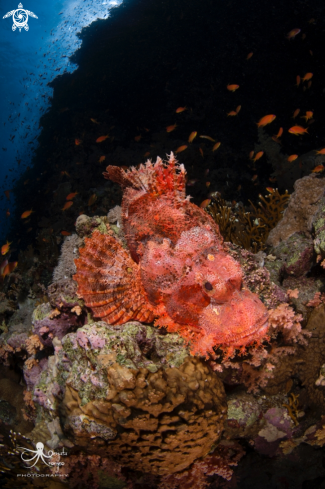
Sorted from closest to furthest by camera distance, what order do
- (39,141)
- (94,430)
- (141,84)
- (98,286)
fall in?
(94,430), (98,286), (141,84), (39,141)

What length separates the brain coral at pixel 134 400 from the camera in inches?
90.2

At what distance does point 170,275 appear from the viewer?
264 cm

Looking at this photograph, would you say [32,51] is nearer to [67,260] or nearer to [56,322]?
[67,260]

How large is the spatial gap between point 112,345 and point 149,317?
613 millimetres

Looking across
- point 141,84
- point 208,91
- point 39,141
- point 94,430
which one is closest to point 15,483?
point 94,430

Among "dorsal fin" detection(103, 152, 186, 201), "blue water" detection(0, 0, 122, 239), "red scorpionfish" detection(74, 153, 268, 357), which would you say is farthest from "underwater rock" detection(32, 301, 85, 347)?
"blue water" detection(0, 0, 122, 239)

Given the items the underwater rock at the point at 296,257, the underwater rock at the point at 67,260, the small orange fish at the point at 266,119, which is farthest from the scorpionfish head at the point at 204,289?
the small orange fish at the point at 266,119

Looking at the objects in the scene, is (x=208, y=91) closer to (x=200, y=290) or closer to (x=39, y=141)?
(x=200, y=290)

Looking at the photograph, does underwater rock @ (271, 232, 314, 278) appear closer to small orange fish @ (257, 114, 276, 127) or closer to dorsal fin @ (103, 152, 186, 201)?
dorsal fin @ (103, 152, 186, 201)

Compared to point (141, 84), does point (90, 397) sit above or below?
below

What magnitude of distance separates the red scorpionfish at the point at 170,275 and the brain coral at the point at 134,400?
1.18 ft

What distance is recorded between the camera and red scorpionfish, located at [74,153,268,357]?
2.28 meters

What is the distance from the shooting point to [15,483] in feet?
9.61

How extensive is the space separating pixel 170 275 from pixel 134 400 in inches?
47.2
